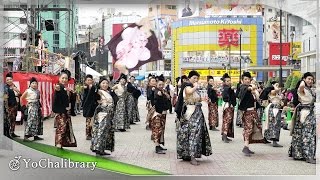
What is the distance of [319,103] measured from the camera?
323 inches

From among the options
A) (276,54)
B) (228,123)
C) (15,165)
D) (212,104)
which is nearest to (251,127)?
(228,123)

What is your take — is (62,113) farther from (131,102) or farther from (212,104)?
(131,102)

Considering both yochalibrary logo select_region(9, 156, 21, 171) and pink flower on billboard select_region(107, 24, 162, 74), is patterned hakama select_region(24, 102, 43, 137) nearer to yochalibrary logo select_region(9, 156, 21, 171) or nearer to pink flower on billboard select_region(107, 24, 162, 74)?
pink flower on billboard select_region(107, 24, 162, 74)

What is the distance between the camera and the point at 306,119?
8164 mm

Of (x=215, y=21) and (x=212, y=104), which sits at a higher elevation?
(x=215, y=21)

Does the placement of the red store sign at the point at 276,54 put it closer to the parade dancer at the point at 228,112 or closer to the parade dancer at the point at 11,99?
the parade dancer at the point at 228,112

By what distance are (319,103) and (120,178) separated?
3.49 m

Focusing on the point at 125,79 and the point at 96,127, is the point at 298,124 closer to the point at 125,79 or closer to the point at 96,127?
the point at 96,127

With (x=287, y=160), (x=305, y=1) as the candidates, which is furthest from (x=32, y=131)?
(x=305, y=1)

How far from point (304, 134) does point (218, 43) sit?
42.1 metres

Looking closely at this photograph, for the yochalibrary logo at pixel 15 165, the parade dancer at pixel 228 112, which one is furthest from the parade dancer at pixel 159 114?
the yochalibrary logo at pixel 15 165

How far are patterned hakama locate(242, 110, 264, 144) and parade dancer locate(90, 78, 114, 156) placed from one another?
7.72 feet

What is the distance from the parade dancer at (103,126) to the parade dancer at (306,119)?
10.0ft

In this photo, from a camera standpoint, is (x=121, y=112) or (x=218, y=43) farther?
(x=218, y=43)
